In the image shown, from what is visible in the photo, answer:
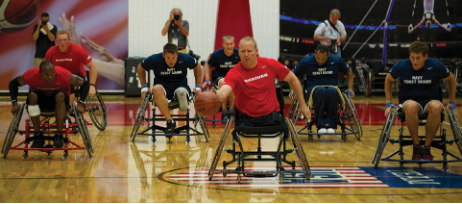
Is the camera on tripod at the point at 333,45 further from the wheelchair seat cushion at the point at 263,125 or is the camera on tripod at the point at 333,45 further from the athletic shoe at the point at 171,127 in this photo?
the wheelchair seat cushion at the point at 263,125

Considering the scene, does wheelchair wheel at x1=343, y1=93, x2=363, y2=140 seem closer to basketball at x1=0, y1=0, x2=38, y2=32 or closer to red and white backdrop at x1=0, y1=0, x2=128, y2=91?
red and white backdrop at x1=0, y1=0, x2=128, y2=91

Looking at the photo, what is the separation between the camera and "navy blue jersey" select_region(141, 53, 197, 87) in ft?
27.5

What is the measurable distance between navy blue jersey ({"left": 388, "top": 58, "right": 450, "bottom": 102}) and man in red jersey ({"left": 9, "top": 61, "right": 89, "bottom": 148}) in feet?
10.4

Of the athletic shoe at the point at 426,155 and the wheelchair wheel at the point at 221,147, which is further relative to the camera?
the athletic shoe at the point at 426,155

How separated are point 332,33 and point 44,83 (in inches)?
220

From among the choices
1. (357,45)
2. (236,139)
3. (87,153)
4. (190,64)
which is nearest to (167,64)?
(190,64)

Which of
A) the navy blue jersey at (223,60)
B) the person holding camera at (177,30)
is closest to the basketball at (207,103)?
the navy blue jersey at (223,60)

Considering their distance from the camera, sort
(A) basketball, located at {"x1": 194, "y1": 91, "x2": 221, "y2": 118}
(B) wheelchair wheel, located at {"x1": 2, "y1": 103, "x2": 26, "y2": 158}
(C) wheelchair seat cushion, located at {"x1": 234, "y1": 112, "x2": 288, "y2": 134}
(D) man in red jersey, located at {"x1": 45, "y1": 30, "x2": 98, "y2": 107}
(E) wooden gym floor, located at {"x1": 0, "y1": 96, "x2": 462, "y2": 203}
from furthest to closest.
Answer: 1. (D) man in red jersey, located at {"x1": 45, "y1": 30, "x2": 98, "y2": 107}
2. (B) wheelchair wheel, located at {"x1": 2, "y1": 103, "x2": 26, "y2": 158}
3. (C) wheelchair seat cushion, located at {"x1": 234, "y1": 112, "x2": 288, "y2": 134}
4. (A) basketball, located at {"x1": 194, "y1": 91, "x2": 221, "y2": 118}
5. (E) wooden gym floor, located at {"x1": 0, "y1": 96, "x2": 462, "y2": 203}

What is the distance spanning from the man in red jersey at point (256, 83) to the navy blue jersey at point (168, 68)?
8.94 ft

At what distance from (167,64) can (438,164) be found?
3.37 metres

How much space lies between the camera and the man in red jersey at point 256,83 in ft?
18.9

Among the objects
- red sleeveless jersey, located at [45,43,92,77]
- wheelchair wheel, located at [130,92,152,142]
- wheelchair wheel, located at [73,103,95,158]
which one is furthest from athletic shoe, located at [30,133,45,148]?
red sleeveless jersey, located at [45,43,92,77]

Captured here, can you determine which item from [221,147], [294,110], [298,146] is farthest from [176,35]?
[298,146]

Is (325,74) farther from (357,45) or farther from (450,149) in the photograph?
(357,45)
